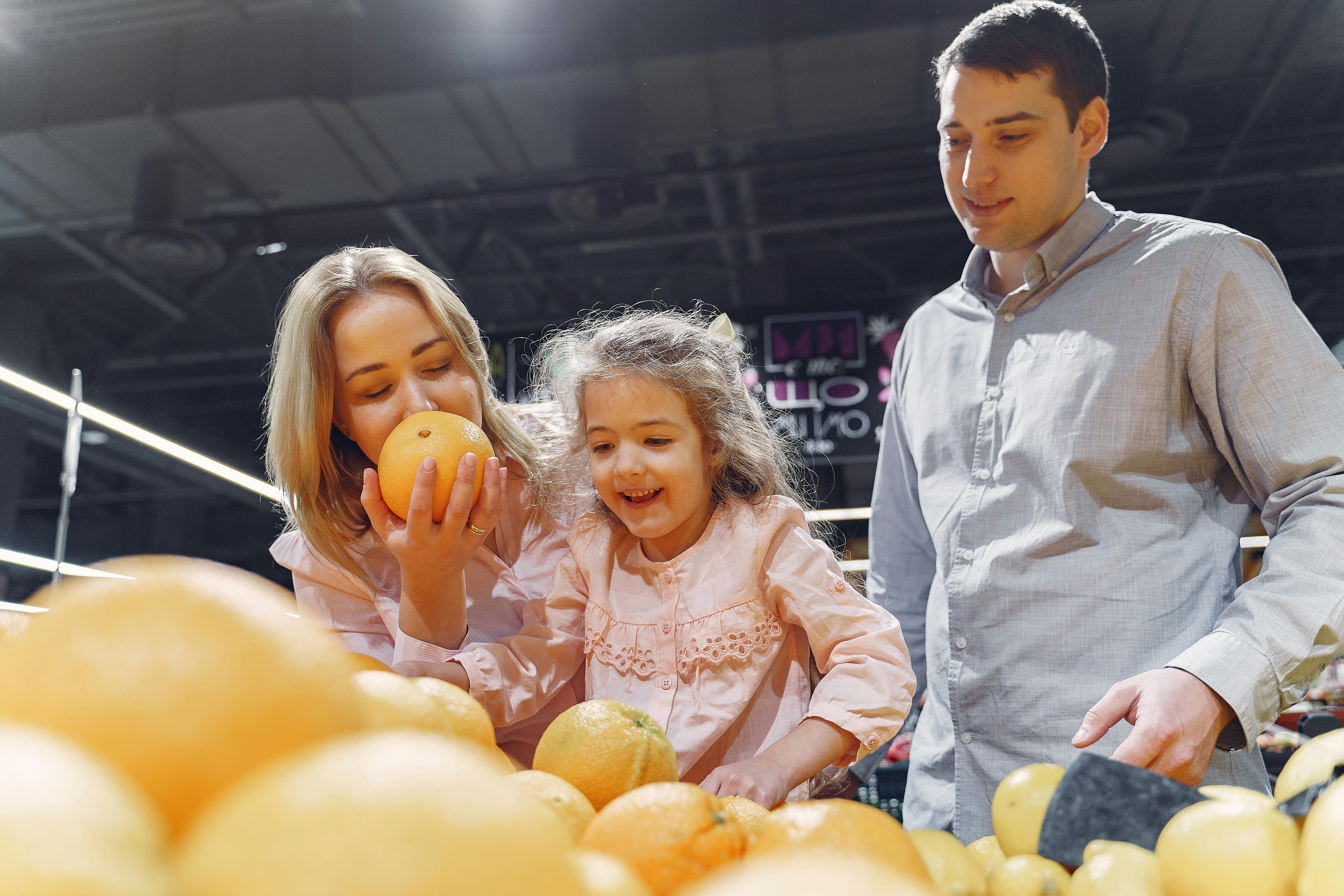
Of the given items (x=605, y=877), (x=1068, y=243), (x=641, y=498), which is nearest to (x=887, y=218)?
→ (x=1068, y=243)

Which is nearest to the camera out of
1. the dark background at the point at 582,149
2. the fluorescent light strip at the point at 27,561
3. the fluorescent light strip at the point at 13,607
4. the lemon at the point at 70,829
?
the lemon at the point at 70,829

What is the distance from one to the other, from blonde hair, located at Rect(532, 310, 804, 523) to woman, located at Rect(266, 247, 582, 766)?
0.11 m

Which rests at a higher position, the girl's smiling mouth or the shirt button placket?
the girl's smiling mouth

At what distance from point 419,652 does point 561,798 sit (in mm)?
738

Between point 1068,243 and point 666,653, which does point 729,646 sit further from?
point 1068,243

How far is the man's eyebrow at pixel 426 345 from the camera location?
1.57 metres

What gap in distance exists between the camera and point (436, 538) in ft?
4.39

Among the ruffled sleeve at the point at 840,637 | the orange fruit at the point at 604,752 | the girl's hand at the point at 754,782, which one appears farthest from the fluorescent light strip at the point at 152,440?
the orange fruit at the point at 604,752

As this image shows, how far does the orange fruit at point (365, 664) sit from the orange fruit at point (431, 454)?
446 millimetres

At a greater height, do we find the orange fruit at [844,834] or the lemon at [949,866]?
the orange fruit at [844,834]

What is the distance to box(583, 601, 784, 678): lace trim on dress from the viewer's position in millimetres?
1613

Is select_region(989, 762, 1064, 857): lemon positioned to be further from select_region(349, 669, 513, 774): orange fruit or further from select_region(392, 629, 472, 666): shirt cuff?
select_region(392, 629, 472, 666): shirt cuff

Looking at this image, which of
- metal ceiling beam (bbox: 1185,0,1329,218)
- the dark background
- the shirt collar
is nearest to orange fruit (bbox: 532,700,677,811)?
the shirt collar

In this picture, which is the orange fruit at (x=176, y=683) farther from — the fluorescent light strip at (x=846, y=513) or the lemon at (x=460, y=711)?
the fluorescent light strip at (x=846, y=513)
